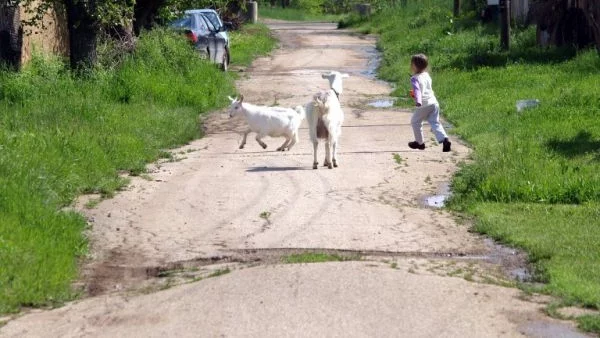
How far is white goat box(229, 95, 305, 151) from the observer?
1473 centimetres

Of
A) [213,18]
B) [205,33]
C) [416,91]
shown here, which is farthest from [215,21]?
[416,91]

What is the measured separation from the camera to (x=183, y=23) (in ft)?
85.0

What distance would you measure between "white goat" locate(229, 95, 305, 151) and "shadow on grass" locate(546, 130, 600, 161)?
3263 millimetres

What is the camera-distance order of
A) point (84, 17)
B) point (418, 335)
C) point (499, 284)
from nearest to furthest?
point (418, 335) → point (499, 284) → point (84, 17)

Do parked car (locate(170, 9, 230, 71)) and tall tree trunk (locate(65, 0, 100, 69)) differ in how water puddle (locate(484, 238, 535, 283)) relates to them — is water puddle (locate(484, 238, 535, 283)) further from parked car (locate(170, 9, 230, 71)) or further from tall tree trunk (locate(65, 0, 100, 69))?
parked car (locate(170, 9, 230, 71))

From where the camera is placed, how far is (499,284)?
331 inches

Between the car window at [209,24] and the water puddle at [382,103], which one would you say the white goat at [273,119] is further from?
the car window at [209,24]

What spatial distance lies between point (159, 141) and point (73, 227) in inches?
229

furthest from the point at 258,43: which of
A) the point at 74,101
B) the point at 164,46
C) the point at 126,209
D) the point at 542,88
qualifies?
the point at 126,209

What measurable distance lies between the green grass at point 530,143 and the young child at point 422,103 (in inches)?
24.5

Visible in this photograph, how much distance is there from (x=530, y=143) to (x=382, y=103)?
23.3 ft

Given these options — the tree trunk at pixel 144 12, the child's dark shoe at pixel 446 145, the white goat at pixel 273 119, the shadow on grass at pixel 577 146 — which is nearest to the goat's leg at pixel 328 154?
the white goat at pixel 273 119

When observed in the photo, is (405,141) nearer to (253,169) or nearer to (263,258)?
(253,169)

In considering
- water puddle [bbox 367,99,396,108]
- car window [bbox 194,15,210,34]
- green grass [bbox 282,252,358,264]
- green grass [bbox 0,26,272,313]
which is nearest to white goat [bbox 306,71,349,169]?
green grass [bbox 0,26,272,313]
